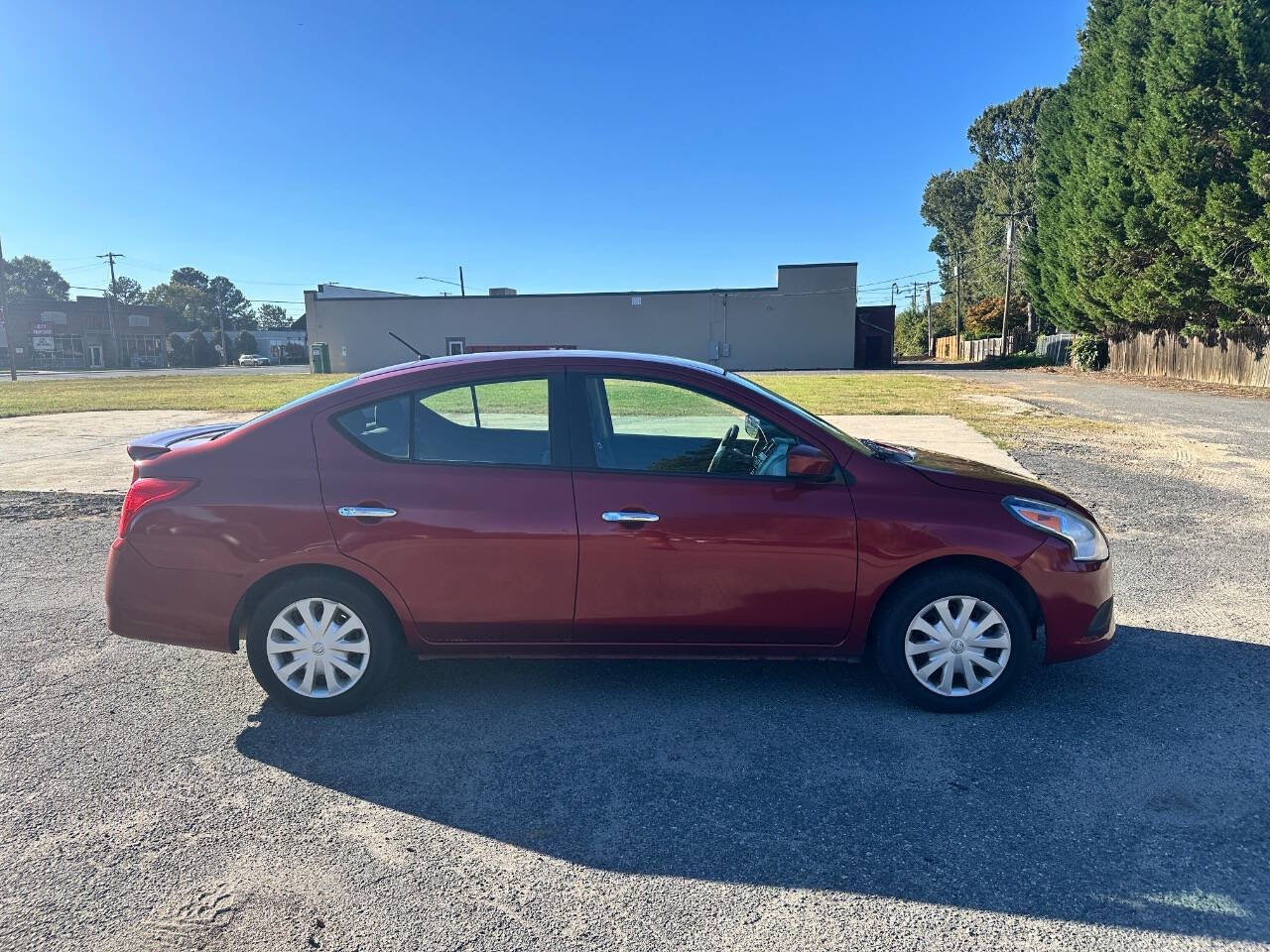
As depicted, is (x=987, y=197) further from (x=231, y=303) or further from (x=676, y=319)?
(x=231, y=303)

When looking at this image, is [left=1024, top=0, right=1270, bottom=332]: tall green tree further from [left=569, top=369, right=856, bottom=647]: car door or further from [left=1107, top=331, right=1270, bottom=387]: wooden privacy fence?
[left=569, top=369, right=856, bottom=647]: car door

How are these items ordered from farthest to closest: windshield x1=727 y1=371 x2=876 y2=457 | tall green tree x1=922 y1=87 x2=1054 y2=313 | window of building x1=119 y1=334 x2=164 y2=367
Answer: window of building x1=119 y1=334 x2=164 y2=367 < tall green tree x1=922 y1=87 x2=1054 y2=313 < windshield x1=727 y1=371 x2=876 y2=457

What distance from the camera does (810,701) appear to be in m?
3.87

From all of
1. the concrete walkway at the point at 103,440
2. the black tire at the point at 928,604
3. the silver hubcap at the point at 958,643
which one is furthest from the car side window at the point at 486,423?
the concrete walkway at the point at 103,440

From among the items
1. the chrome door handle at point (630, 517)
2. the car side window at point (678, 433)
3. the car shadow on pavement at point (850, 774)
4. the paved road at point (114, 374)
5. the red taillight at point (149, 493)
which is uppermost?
the paved road at point (114, 374)

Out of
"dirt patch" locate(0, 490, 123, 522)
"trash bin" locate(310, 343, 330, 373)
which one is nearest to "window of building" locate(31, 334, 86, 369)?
"trash bin" locate(310, 343, 330, 373)

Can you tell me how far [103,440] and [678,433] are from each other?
1378 cm

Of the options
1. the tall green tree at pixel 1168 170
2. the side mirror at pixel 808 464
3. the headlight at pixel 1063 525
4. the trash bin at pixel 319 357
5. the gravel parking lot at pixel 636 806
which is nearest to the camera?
the gravel parking lot at pixel 636 806

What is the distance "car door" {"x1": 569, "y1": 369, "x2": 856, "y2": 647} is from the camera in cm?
358

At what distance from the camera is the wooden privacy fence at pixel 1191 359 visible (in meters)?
25.0

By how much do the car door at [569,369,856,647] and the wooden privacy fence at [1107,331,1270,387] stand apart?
2765cm

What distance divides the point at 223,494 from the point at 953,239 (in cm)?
8720

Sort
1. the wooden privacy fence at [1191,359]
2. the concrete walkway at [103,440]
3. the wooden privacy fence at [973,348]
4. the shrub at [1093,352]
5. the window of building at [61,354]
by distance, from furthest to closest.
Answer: the window of building at [61,354] → the wooden privacy fence at [973,348] → the shrub at [1093,352] → the wooden privacy fence at [1191,359] → the concrete walkway at [103,440]

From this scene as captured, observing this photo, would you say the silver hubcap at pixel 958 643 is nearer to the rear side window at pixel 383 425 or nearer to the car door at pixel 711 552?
the car door at pixel 711 552
